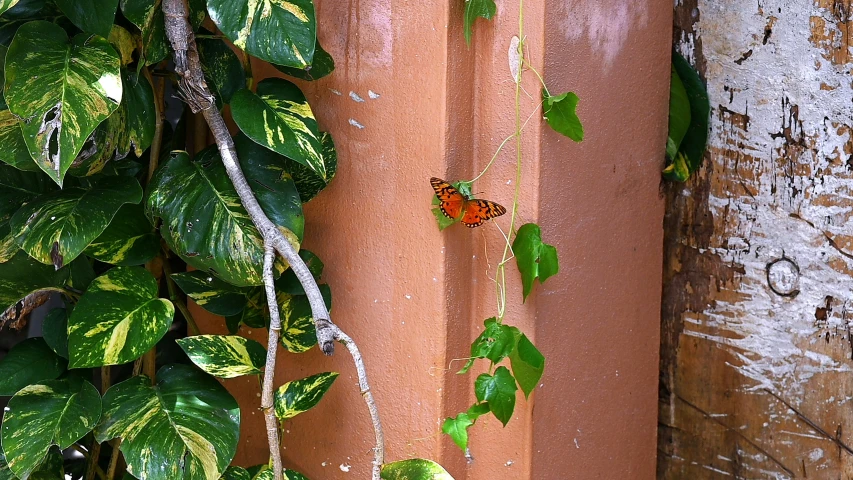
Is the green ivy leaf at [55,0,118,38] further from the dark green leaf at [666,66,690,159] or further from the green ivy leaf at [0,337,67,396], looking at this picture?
the dark green leaf at [666,66,690,159]

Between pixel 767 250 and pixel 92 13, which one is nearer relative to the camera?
pixel 92 13

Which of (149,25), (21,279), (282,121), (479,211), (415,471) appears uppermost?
(149,25)

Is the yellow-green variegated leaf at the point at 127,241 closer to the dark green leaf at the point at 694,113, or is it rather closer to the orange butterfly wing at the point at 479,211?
the orange butterfly wing at the point at 479,211

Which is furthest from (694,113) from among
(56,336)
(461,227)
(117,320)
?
(56,336)

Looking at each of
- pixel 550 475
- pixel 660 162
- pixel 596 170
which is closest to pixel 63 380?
pixel 550 475

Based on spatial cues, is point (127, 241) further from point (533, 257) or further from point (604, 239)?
point (604, 239)

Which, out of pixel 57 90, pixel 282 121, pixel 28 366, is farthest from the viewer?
pixel 28 366

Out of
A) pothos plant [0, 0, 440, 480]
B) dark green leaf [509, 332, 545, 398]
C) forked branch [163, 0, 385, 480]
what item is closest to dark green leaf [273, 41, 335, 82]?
pothos plant [0, 0, 440, 480]
